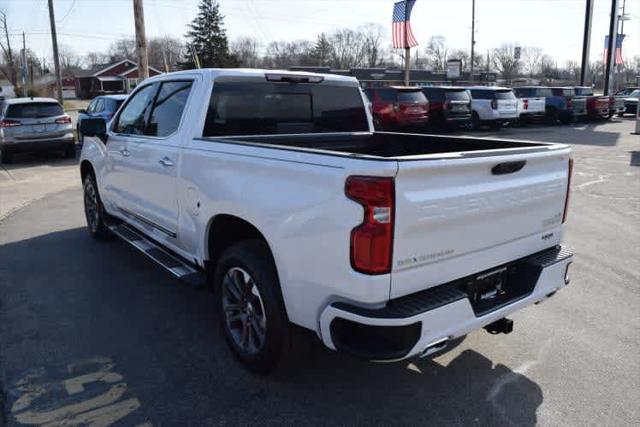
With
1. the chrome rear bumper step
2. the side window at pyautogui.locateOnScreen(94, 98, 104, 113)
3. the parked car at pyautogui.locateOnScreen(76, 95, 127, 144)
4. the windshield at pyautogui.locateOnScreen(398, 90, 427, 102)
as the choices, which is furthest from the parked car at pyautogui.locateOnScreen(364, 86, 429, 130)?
the chrome rear bumper step

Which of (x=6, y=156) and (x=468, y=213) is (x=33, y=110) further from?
(x=468, y=213)

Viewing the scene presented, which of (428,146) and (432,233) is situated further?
(428,146)

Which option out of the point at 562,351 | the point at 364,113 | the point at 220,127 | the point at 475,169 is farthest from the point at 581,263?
the point at 220,127

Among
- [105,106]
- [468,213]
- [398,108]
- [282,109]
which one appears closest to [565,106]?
[398,108]

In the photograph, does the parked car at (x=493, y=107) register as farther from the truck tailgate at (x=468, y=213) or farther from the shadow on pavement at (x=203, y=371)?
the truck tailgate at (x=468, y=213)

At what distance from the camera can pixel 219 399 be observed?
10.9 feet

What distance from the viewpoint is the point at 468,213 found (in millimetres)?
2889

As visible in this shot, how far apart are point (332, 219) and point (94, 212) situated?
494 centimetres

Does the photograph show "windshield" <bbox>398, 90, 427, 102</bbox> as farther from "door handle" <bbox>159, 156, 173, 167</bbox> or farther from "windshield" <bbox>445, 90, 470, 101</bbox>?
"door handle" <bbox>159, 156, 173, 167</bbox>

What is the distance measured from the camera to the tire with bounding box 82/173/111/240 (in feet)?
21.4

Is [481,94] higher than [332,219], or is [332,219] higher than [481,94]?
[481,94]

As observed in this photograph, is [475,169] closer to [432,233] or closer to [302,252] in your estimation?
[432,233]

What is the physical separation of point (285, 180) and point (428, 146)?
6.24 ft

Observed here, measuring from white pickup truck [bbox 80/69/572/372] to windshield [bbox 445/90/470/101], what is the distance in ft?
56.8
